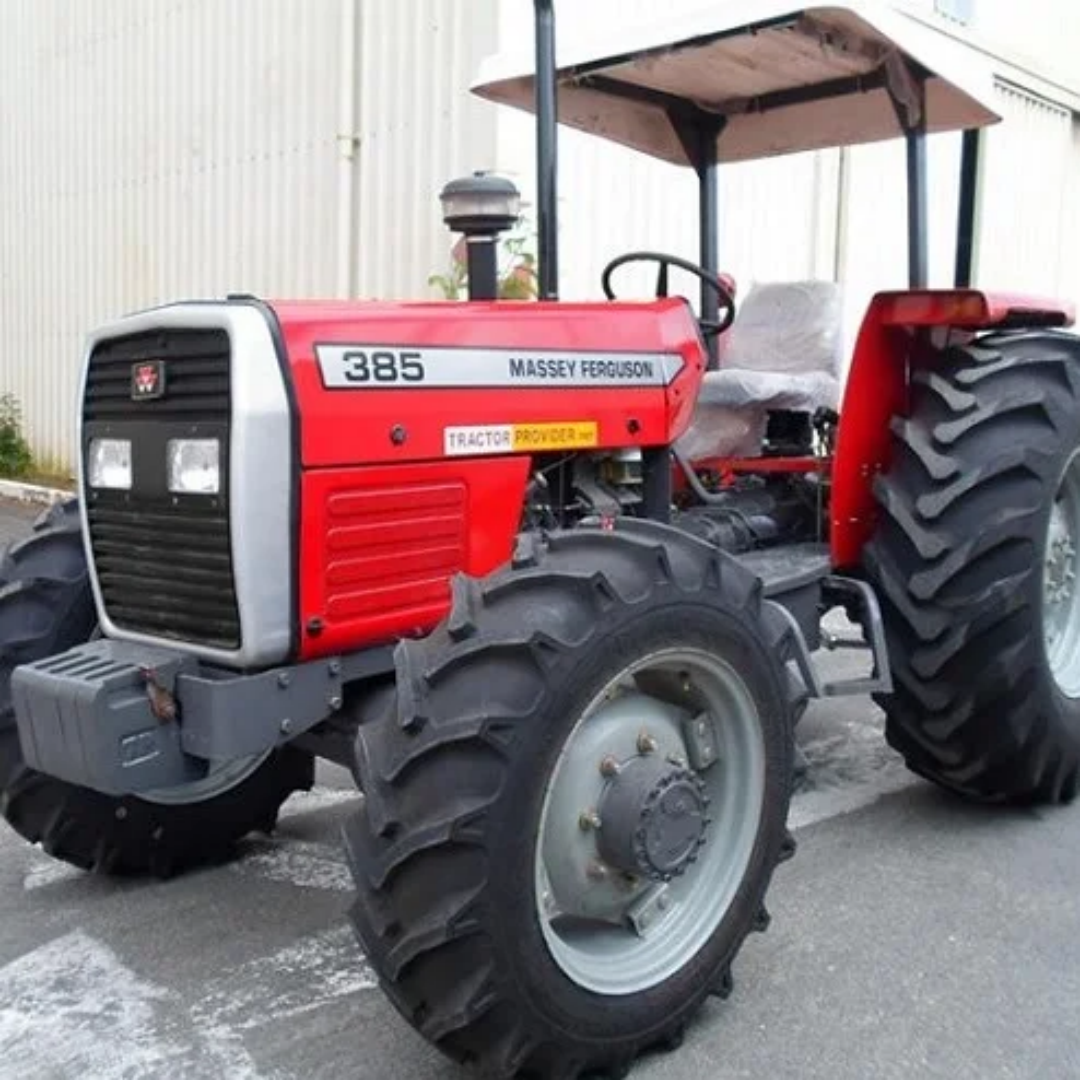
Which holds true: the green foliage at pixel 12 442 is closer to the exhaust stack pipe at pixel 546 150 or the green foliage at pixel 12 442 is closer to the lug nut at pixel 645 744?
the exhaust stack pipe at pixel 546 150

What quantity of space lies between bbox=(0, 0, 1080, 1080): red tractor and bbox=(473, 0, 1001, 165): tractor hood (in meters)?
0.02

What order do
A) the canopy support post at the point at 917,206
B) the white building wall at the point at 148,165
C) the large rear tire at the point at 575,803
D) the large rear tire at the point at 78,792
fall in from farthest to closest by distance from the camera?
the white building wall at the point at 148,165, the canopy support post at the point at 917,206, the large rear tire at the point at 78,792, the large rear tire at the point at 575,803

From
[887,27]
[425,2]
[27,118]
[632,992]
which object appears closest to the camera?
[632,992]

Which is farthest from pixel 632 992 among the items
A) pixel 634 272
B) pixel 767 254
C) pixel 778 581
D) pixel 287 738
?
pixel 767 254

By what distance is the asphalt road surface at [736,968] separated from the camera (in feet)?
9.13

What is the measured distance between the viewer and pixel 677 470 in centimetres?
438

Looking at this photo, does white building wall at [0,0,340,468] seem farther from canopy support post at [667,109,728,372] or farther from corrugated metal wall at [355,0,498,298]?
canopy support post at [667,109,728,372]

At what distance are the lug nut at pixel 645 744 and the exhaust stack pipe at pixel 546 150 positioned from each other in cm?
116

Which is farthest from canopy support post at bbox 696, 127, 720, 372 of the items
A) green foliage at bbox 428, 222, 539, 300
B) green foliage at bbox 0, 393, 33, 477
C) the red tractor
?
green foliage at bbox 0, 393, 33, 477

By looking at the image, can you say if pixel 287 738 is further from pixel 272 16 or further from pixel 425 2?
pixel 272 16

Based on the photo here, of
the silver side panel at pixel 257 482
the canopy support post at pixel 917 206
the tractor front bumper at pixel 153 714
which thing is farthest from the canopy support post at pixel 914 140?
the tractor front bumper at pixel 153 714

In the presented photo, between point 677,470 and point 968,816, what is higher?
point 677,470

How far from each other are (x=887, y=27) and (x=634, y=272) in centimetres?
514

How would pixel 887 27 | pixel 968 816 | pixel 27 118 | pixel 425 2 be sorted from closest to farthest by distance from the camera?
pixel 887 27 < pixel 968 816 < pixel 425 2 < pixel 27 118
